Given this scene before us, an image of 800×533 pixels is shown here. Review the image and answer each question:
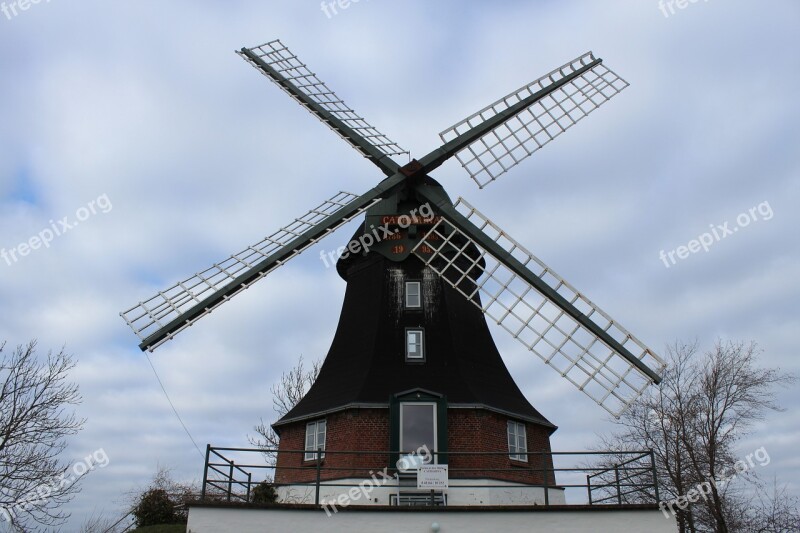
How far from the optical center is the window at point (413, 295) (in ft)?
55.0

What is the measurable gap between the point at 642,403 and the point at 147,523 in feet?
53.7

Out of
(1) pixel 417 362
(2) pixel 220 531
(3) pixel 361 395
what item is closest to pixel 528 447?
(1) pixel 417 362

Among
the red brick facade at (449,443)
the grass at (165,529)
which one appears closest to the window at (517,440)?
the red brick facade at (449,443)

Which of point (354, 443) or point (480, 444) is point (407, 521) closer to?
point (354, 443)

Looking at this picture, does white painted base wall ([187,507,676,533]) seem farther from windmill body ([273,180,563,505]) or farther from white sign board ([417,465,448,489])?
windmill body ([273,180,563,505])

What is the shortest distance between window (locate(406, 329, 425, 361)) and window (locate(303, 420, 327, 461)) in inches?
107

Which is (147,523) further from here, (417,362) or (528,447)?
(528,447)

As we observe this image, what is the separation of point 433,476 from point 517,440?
3.64m

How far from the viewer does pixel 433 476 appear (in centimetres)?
1270

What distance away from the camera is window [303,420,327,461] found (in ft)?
50.4

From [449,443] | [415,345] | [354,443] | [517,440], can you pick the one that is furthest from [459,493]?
[415,345]

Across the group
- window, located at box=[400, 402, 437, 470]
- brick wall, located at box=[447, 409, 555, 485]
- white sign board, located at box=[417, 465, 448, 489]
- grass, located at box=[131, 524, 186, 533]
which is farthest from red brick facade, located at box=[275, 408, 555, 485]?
grass, located at box=[131, 524, 186, 533]

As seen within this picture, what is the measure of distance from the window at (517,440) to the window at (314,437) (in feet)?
14.8

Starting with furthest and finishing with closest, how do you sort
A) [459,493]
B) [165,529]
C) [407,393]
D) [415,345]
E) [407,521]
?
[165,529], [415,345], [407,393], [459,493], [407,521]
